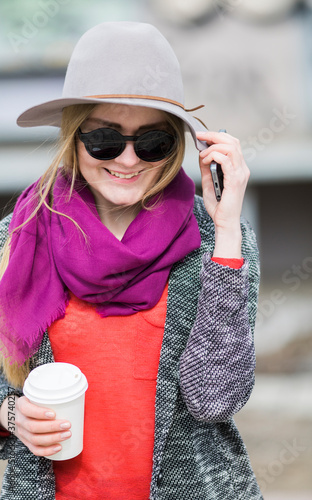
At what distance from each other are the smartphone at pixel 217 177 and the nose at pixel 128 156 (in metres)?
0.21

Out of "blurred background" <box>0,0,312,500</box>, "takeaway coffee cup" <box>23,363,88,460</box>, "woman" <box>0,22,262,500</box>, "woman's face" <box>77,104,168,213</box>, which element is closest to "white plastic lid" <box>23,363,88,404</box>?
"takeaway coffee cup" <box>23,363,88,460</box>

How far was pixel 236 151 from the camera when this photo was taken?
141 cm

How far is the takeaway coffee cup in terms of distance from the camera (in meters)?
1.24

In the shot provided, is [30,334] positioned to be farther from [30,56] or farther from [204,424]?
[30,56]

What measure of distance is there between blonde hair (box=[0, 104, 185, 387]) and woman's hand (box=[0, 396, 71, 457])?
166 mm

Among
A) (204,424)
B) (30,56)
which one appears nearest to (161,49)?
(204,424)

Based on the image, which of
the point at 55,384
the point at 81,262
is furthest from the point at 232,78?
the point at 55,384

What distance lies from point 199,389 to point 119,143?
66cm

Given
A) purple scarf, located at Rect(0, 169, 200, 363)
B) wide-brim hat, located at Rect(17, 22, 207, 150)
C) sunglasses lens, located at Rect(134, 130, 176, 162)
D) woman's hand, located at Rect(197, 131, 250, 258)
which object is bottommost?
purple scarf, located at Rect(0, 169, 200, 363)

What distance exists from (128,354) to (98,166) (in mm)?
509

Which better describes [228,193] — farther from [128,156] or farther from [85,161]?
[85,161]

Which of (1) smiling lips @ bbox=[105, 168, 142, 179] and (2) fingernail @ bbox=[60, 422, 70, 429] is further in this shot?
(1) smiling lips @ bbox=[105, 168, 142, 179]

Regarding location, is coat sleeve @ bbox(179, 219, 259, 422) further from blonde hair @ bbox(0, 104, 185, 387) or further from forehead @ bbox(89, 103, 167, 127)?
forehead @ bbox(89, 103, 167, 127)

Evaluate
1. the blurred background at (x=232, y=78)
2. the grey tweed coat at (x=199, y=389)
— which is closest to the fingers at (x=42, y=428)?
the grey tweed coat at (x=199, y=389)
